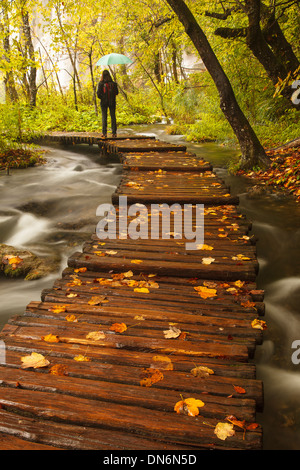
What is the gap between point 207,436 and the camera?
176 cm

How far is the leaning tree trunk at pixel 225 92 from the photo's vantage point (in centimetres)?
714

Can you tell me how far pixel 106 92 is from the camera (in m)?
10.7

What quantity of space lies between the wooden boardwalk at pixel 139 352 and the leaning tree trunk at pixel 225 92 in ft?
15.7

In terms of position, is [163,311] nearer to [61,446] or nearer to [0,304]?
[61,446]

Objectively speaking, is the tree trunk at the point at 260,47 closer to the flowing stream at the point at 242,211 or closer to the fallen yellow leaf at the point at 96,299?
the flowing stream at the point at 242,211

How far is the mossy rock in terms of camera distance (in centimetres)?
481

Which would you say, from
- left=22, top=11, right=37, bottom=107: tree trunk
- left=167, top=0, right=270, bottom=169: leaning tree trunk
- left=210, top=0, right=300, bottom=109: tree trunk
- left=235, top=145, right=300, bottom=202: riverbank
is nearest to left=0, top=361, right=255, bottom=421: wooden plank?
left=235, top=145, right=300, bottom=202: riverbank

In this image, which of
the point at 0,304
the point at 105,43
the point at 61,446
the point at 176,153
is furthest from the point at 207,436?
the point at 105,43

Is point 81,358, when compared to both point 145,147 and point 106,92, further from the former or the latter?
point 106,92

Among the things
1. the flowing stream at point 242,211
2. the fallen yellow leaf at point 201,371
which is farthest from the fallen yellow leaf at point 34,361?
the flowing stream at point 242,211

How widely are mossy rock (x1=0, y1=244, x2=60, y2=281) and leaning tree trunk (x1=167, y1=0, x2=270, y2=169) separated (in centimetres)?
548

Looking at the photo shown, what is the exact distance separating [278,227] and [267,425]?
4.30m

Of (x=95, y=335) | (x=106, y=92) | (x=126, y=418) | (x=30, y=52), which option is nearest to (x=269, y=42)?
(x=106, y=92)

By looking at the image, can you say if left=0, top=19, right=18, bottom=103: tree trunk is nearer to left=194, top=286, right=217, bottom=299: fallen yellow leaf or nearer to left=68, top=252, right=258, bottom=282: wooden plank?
left=68, top=252, right=258, bottom=282: wooden plank
